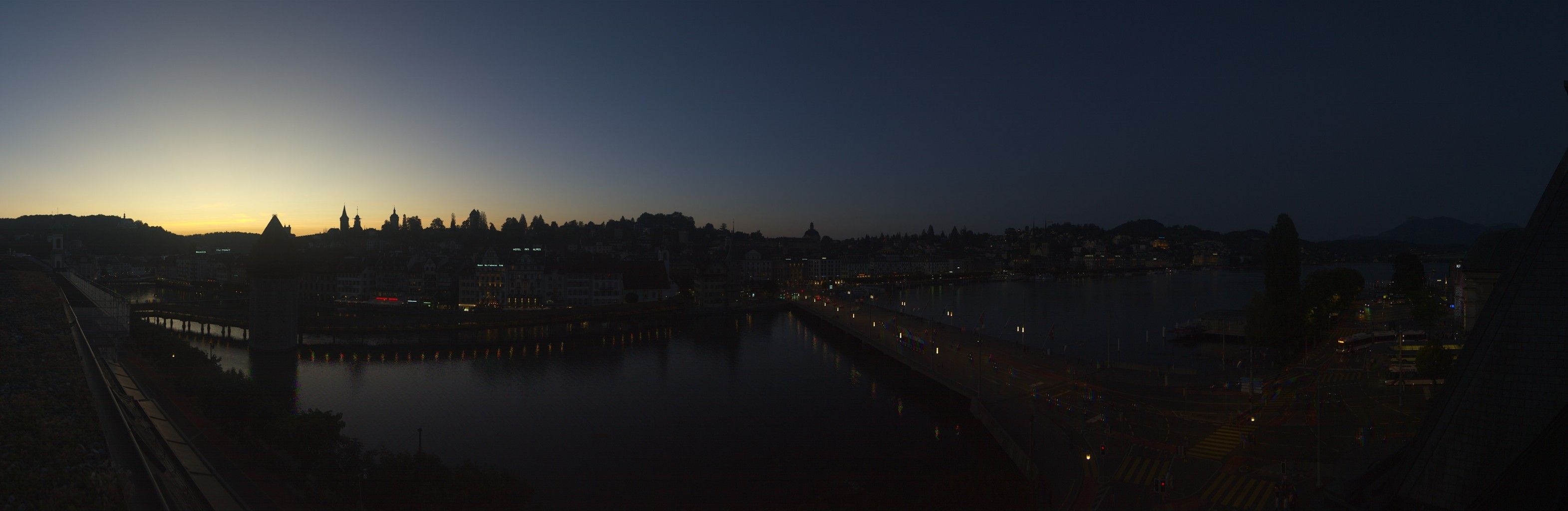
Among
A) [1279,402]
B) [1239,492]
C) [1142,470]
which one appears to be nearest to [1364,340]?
[1279,402]

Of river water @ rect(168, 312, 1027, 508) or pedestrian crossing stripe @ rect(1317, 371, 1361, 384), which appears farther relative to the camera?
pedestrian crossing stripe @ rect(1317, 371, 1361, 384)

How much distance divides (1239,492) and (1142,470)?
1.07 meters

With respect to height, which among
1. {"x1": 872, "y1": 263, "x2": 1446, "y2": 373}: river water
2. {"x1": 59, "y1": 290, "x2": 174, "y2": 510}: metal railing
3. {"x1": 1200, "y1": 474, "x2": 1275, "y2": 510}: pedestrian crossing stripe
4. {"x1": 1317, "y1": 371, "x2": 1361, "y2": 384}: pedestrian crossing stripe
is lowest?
{"x1": 872, "y1": 263, "x2": 1446, "y2": 373}: river water

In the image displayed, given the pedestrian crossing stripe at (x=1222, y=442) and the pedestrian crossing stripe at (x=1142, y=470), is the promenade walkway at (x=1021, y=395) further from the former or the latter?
the pedestrian crossing stripe at (x=1222, y=442)

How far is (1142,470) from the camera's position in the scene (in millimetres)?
8109

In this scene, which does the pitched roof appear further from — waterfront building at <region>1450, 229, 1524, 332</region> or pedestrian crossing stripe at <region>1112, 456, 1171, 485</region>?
waterfront building at <region>1450, 229, 1524, 332</region>

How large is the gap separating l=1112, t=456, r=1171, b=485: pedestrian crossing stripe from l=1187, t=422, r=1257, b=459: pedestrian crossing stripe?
0.60 meters

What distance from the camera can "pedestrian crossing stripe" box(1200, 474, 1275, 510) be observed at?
22.5ft

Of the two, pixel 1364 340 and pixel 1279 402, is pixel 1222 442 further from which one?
pixel 1364 340

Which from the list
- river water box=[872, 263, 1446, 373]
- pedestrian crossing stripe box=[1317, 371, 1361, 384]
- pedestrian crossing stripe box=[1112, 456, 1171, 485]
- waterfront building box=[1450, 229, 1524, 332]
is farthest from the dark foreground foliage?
river water box=[872, 263, 1446, 373]

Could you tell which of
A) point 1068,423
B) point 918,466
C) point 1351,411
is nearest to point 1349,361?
point 1351,411

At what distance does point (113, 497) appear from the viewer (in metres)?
3.84

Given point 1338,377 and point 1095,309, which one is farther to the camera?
point 1095,309

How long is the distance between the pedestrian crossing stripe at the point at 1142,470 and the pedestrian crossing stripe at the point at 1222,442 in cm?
60
